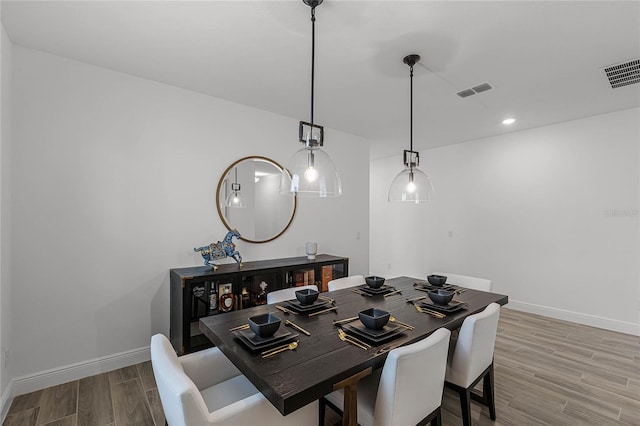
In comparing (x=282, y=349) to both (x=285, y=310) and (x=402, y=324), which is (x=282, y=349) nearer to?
(x=285, y=310)

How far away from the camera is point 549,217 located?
4.11m

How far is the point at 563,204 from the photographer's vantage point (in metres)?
4.00

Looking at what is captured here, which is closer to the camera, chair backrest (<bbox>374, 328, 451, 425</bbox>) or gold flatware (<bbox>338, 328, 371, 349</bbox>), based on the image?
chair backrest (<bbox>374, 328, 451, 425</bbox>)

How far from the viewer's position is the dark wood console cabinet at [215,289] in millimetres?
2557

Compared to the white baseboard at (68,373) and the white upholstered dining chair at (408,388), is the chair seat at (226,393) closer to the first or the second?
the white upholstered dining chair at (408,388)

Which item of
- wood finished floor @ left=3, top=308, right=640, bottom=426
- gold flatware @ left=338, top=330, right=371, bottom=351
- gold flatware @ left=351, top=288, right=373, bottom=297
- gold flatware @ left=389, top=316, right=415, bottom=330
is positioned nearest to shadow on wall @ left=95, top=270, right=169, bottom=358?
wood finished floor @ left=3, top=308, right=640, bottom=426

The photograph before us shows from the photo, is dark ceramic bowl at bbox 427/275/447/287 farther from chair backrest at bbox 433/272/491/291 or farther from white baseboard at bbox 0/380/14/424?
white baseboard at bbox 0/380/14/424

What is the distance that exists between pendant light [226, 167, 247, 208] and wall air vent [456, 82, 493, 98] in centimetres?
261

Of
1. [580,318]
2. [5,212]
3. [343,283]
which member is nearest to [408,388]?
[343,283]

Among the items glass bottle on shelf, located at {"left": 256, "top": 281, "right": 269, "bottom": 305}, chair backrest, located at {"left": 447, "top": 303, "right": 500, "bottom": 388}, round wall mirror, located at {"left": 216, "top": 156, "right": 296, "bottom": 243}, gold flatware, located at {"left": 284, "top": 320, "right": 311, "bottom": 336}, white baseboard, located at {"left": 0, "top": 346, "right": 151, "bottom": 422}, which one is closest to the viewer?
gold flatware, located at {"left": 284, "top": 320, "right": 311, "bottom": 336}

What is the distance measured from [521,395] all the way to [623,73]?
2.95 m

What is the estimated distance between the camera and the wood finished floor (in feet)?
6.55

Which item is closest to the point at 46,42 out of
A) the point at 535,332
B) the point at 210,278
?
the point at 210,278

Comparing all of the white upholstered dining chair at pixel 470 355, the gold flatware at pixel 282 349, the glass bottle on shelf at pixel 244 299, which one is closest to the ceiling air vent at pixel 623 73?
the white upholstered dining chair at pixel 470 355
